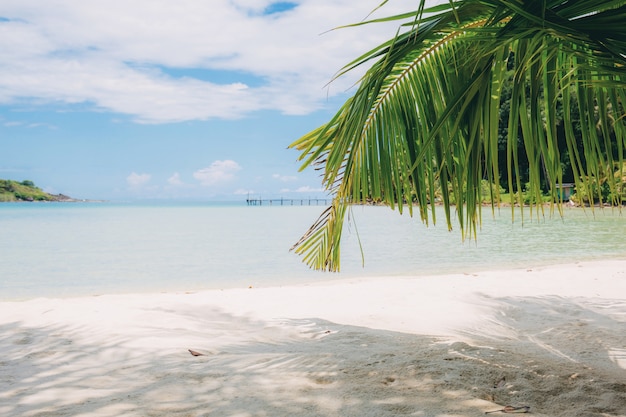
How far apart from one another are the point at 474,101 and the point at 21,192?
141357 millimetres

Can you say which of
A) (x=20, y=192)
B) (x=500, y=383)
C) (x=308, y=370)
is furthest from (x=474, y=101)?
(x=20, y=192)

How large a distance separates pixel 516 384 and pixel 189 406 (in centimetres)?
170

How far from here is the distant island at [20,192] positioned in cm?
12175

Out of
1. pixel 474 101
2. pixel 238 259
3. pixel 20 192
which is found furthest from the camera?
pixel 20 192

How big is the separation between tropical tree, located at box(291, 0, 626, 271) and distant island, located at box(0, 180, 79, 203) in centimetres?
13671

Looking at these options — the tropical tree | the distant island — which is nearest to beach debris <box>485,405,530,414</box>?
the tropical tree

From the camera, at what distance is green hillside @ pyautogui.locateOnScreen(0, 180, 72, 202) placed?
121750 mm

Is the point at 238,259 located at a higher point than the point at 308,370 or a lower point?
lower

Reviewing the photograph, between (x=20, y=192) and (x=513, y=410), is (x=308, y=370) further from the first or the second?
(x=20, y=192)

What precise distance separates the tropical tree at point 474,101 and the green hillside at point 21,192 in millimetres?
136707

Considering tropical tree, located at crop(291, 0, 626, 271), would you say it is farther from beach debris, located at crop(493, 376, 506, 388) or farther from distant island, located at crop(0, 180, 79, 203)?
distant island, located at crop(0, 180, 79, 203)

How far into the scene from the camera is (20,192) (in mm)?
124750

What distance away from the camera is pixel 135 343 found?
385cm

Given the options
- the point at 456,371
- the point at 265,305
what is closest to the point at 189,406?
the point at 456,371
